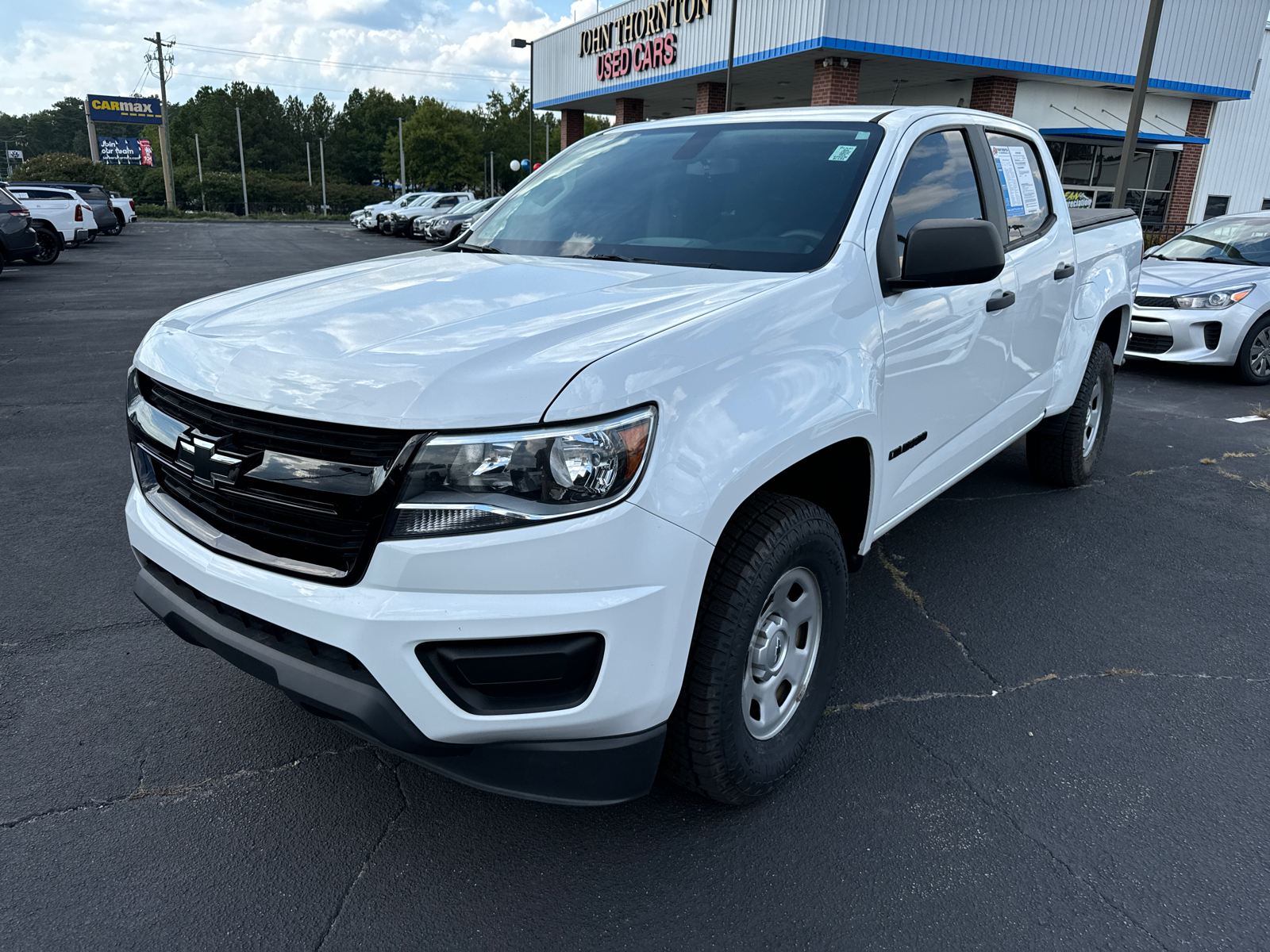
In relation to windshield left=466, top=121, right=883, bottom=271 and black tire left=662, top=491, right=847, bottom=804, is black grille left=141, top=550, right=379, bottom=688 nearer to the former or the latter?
black tire left=662, top=491, right=847, bottom=804

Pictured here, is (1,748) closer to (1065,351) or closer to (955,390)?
(955,390)

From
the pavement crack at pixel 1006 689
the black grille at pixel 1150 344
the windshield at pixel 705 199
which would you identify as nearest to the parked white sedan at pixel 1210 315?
the black grille at pixel 1150 344

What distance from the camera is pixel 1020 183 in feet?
13.5

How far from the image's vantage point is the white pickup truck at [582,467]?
187cm

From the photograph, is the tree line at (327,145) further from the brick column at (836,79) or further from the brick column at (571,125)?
the brick column at (836,79)

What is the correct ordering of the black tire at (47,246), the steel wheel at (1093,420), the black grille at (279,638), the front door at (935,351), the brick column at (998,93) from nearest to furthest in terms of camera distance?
the black grille at (279,638) < the front door at (935,351) < the steel wheel at (1093,420) < the black tire at (47,246) < the brick column at (998,93)

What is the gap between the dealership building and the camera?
2089 cm

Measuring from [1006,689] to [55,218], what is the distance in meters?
25.6

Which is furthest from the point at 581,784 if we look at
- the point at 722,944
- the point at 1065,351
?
the point at 1065,351

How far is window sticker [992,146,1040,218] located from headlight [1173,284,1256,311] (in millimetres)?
5388

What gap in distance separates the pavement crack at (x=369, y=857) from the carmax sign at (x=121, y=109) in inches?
3740

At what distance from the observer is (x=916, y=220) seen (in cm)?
317

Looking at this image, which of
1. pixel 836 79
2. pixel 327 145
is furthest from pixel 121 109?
pixel 836 79

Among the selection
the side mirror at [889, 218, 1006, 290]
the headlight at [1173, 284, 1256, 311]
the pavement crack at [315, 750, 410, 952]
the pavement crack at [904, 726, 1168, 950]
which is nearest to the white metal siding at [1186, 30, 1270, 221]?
the headlight at [1173, 284, 1256, 311]
